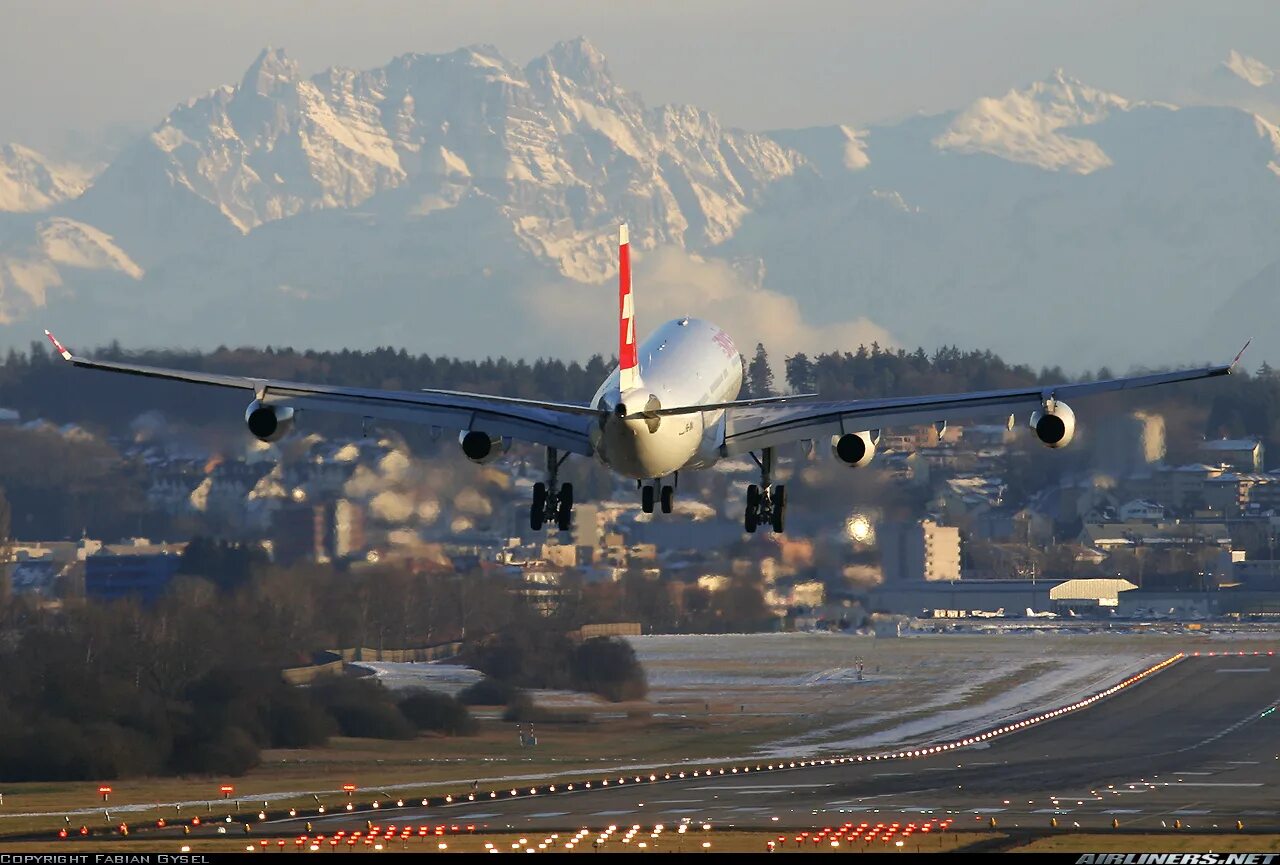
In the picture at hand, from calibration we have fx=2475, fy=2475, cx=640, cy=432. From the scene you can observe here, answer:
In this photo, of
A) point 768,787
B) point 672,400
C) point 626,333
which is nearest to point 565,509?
point 672,400

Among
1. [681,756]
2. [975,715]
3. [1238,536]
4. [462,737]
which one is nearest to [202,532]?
[462,737]

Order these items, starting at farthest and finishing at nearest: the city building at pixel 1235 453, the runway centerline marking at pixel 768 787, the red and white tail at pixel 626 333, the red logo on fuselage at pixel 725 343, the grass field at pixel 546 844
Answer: the city building at pixel 1235 453 < the runway centerline marking at pixel 768 787 < the red logo on fuselage at pixel 725 343 < the grass field at pixel 546 844 < the red and white tail at pixel 626 333

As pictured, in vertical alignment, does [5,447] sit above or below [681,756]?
above

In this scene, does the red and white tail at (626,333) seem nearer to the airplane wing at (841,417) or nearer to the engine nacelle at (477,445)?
the engine nacelle at (477,445)

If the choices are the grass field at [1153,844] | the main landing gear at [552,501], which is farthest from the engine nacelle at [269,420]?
the grass field at [1153,844]

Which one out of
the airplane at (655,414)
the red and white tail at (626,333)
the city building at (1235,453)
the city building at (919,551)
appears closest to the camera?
the red and white tail at (626,333)

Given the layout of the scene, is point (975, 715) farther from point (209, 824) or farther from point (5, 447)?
point (5, 447)
